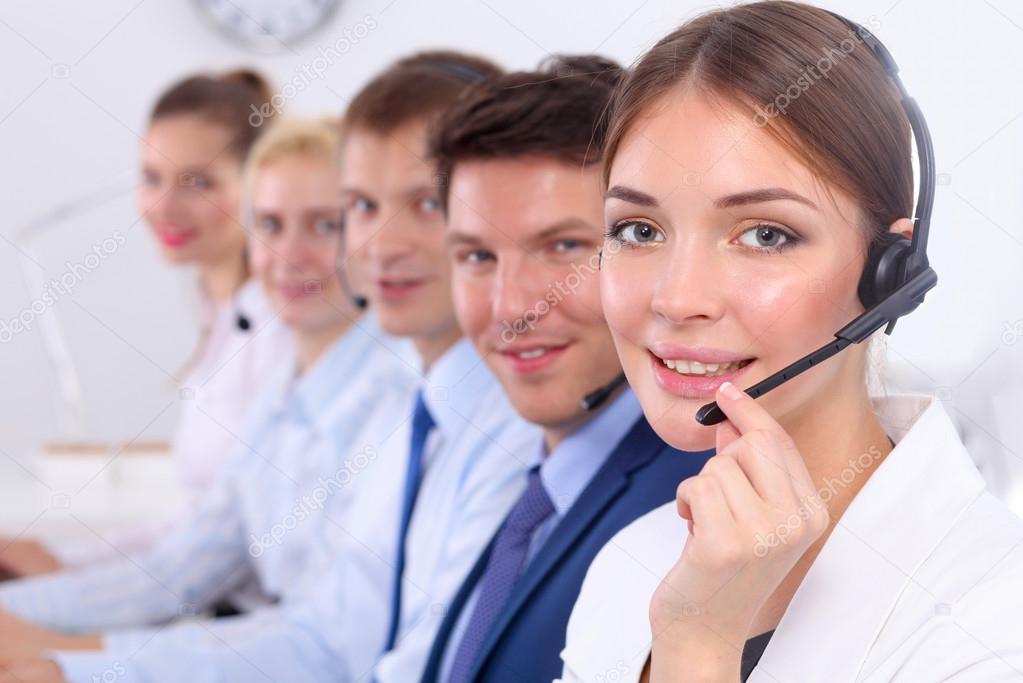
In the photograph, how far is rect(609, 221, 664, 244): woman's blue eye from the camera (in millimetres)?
1052

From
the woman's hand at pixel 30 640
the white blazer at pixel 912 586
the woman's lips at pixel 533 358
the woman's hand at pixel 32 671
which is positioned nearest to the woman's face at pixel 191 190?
the woman's hand at pixel 30 640

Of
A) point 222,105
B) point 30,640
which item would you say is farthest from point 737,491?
point 222,105

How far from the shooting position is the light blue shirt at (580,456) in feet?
4.79

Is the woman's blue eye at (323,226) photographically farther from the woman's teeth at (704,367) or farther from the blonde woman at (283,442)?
the woman's teeth at (704,367)

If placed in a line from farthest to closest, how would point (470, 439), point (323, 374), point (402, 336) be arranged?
point (323, 374), point (402, 336), point (470, 439)

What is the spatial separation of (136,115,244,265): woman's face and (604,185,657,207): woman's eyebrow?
2024 millimetres

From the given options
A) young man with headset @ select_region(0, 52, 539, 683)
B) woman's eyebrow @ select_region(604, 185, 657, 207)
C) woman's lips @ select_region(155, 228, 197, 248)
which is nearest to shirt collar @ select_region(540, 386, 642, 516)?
young man with headset @ select_region(0, 52, 539, 683)

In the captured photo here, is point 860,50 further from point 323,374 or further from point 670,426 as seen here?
point 323,374

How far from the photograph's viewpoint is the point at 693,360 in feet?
3.30

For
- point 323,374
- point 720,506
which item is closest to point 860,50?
point 720,506

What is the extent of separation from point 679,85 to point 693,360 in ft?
0.86

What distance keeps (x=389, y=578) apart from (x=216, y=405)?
1.10 meters

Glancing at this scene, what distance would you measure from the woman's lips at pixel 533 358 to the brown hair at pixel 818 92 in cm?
51

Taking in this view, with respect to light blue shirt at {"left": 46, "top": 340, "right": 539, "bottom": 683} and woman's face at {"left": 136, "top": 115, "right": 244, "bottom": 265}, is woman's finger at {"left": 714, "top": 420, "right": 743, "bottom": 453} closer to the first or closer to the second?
light blue shirt at {"left": 46, "top": 340, "right": 539, "bottom": 683}
